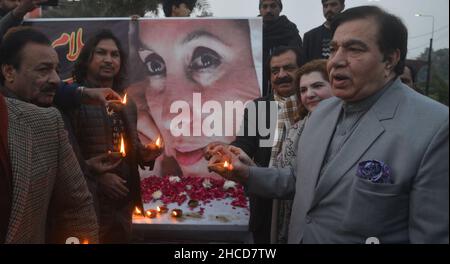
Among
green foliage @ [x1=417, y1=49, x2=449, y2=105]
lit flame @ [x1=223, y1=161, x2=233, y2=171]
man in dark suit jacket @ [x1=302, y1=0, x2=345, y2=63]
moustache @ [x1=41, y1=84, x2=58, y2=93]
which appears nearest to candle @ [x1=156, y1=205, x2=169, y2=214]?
A: lit flame @ [x1=223, y1=161, x2=233, y2=171]

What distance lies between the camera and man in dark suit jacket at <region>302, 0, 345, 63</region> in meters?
1.27

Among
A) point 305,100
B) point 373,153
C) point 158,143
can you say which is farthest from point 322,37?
point 158,143

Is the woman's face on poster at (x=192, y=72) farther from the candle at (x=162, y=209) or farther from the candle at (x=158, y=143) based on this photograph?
the candle at (x=162, y=209)

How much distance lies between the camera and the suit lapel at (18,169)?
1.06 meters

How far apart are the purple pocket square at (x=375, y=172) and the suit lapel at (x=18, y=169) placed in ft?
2.62

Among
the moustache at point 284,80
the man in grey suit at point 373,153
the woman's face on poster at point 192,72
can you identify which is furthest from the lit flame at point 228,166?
the moustache at point 284,80

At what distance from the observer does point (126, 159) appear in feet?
5.06

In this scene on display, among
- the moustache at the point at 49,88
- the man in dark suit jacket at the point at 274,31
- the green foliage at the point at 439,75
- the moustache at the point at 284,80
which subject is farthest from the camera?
the moustache at the point at 284,80

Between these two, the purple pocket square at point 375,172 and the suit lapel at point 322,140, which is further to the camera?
the suit lapel at point 322,140

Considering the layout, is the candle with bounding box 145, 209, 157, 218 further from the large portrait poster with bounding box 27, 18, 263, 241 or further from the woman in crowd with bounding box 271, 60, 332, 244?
the woman in crowd with bounding box 271, 60, 332, 244
